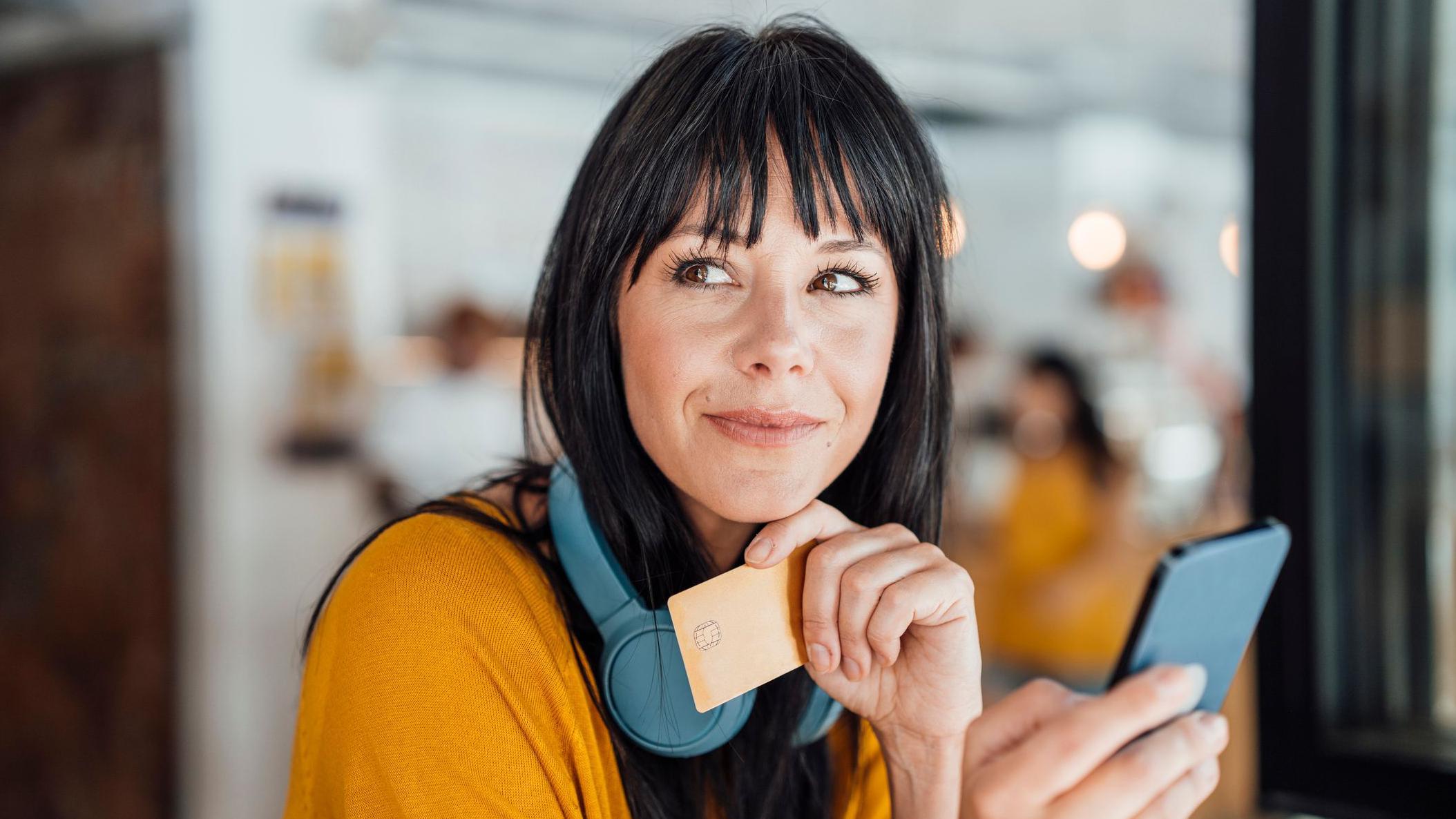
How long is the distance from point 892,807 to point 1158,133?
756cm

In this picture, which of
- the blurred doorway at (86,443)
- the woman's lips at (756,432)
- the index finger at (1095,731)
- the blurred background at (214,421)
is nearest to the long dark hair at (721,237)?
the woman's lips at (756,432)

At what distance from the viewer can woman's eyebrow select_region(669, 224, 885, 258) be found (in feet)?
3.03

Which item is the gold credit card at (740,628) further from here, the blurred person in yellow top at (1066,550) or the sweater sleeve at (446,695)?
the blurred person in yellow top at (1066,550)

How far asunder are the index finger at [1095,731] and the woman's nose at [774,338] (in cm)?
36

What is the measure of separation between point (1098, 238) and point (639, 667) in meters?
5.49

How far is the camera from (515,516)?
43.9 inches

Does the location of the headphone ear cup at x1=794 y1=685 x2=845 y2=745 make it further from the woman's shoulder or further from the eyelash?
the eyelash

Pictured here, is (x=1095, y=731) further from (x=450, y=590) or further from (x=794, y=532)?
(x=450, y=590)

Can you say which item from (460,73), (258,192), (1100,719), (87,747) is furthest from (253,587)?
(460,73)

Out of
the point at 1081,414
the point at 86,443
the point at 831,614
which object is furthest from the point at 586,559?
the point at 86,443

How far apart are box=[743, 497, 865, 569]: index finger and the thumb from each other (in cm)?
26

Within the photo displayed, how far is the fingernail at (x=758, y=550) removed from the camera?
0.89m

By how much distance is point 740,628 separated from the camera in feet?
2.89

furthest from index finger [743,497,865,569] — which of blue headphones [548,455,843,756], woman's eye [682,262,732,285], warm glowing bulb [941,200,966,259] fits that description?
warm glowing bulb [941,200,966,259]
